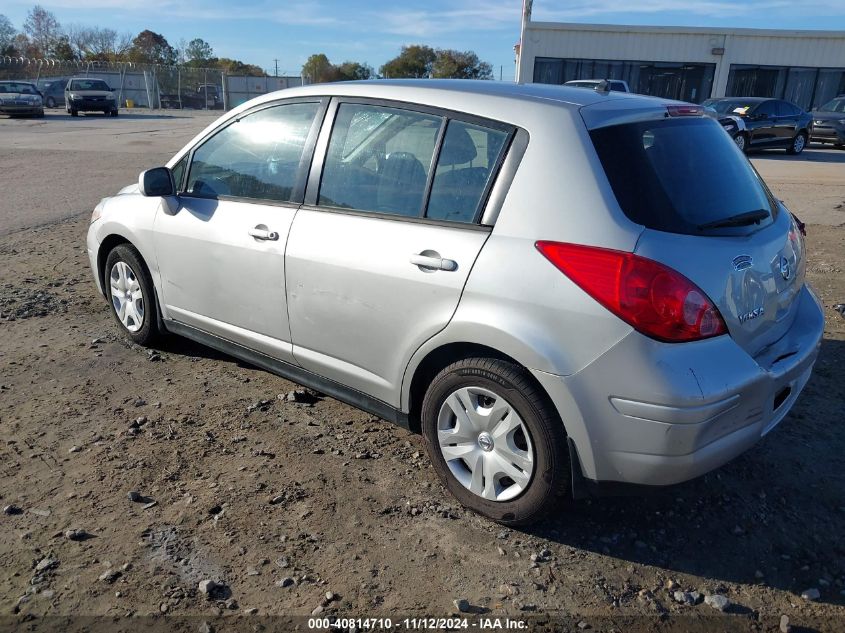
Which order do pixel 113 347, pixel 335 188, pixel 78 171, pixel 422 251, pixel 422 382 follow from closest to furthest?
pixel 422 251, pixel 422 382, pixel 335 188, pixel 113 347, pixel 78 171

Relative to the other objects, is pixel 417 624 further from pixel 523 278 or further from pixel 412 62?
pixel 412 62

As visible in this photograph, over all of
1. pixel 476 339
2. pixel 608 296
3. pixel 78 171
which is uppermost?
pixel 608 296

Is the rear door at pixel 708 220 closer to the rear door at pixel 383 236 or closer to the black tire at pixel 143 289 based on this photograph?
the rear door at pixel 383 236

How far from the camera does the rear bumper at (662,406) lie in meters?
2.47

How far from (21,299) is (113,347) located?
1613 millimetres

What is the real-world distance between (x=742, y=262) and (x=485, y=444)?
1.27 metres

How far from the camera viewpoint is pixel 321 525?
3021 mm

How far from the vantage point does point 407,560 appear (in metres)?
2.81

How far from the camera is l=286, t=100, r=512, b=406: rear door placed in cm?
298

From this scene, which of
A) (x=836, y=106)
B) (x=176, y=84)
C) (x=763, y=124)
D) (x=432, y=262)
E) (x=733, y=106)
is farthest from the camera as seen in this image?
(x=176, y=84)

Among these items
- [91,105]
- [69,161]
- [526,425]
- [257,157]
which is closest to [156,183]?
[257,157]

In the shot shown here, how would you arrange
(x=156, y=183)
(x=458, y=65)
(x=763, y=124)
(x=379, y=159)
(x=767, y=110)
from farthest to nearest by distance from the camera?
(x=458, y=65) < (x=767, y=110) < (x=763, y=124) < (x=156, y=183) < (x=379, y=159)

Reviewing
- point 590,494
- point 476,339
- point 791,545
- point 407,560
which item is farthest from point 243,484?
point 791,545

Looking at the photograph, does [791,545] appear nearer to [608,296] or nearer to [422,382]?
[608,296]
